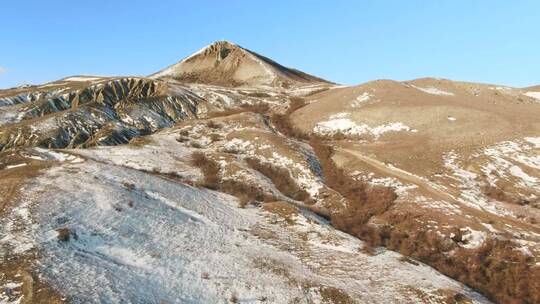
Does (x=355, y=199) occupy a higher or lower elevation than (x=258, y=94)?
lower

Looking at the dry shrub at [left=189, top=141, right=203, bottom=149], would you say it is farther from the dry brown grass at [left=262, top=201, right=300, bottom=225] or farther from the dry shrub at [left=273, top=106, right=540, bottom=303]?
the dry shrub at [left=273, top=106, right=540, bottom=303]

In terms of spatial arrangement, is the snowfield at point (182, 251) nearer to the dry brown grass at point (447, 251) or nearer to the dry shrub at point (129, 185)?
the dry shrub at point (129, 185)

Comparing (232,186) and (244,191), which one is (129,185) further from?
(244,191)

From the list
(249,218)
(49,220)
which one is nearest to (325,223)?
(249,218)

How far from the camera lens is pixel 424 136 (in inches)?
2391

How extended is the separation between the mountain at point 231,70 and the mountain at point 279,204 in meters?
46.4

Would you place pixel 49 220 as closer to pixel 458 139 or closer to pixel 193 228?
pixel 193 228

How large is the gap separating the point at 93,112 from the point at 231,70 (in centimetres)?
6206

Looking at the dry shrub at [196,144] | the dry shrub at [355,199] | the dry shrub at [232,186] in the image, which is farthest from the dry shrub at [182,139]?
the dry shrub at [355,199]

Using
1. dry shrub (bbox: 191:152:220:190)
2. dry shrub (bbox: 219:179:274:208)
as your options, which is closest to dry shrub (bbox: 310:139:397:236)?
A: dry shrub (bbox: 219:179:274:208)

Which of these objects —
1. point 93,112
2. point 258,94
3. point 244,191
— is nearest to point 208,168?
point 244,191

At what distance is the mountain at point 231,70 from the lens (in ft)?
405

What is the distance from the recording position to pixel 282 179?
48.6 meters

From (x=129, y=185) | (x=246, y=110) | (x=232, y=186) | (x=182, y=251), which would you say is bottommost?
(x=182, y=251)
